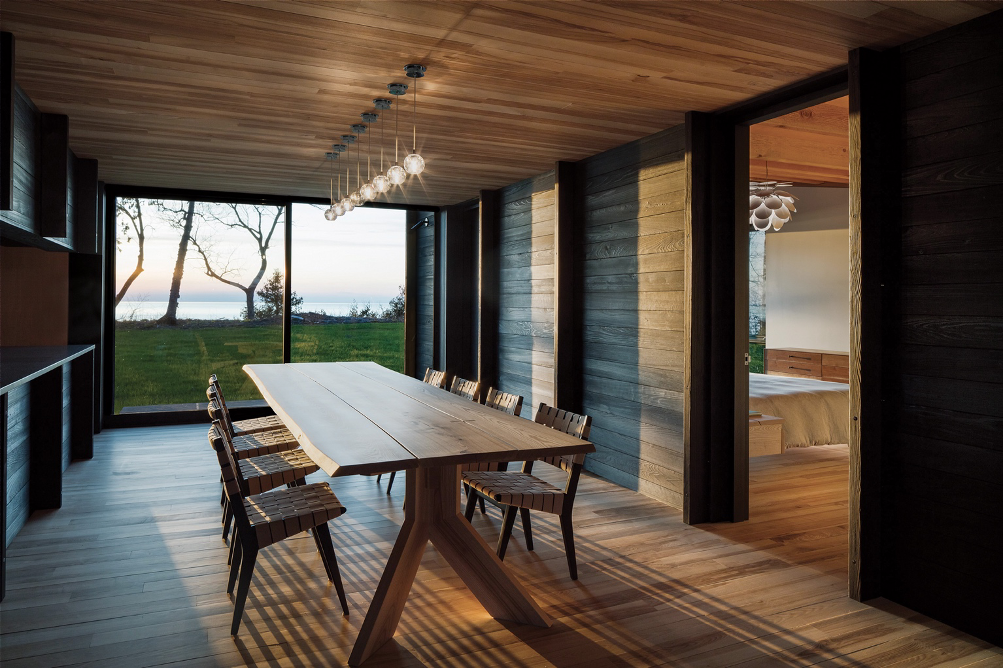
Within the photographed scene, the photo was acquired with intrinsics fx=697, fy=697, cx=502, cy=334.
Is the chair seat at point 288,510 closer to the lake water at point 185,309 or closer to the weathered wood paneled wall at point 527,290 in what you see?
the weathered wood paneled wall at point 527,290

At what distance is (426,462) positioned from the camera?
2338 mm

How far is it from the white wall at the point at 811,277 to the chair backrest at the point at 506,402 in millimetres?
6735

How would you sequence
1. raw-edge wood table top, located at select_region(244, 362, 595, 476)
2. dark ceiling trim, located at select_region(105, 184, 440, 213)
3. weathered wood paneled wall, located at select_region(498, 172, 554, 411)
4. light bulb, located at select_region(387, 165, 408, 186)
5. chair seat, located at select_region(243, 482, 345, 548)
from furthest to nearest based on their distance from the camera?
dark ceiling trim, located at select_region(105, 184, 440, 213)
weathered wood paneled wall, located at select_region(498, 172, 554, 411)
light bulb, located at select_region(387, 165, 408, 186)
chair seat, located at select_region(243, 482, 345, 548)
raw-edge wood table top, located at select_region(244, 362, 595, 476)

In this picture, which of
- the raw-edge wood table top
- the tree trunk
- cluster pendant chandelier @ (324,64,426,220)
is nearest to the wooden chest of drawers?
cluster pendant chandelier @ (324,64,426,220)

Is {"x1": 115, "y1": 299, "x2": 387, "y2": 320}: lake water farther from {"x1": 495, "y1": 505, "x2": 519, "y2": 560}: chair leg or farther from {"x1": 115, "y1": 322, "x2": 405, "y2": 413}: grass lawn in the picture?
{"x1": 495, "y1": 505, "x2": 519, "y2": 560}: chair leg

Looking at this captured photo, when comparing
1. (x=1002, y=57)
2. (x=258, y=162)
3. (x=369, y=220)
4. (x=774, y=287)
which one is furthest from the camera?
(x=774, y=287)

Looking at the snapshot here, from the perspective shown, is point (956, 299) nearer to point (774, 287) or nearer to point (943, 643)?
point (943, 643)

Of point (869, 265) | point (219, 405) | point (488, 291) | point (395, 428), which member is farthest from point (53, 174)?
point (869, 265)

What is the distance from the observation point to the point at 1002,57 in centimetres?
264

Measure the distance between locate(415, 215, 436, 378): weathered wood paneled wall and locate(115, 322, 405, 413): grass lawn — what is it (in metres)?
0.25

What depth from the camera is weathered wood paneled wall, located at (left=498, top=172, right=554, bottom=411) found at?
598cm

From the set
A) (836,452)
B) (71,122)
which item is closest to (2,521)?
(71,122)

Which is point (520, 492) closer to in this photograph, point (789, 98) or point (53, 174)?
point (789, 98)

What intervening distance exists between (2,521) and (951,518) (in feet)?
13.2
